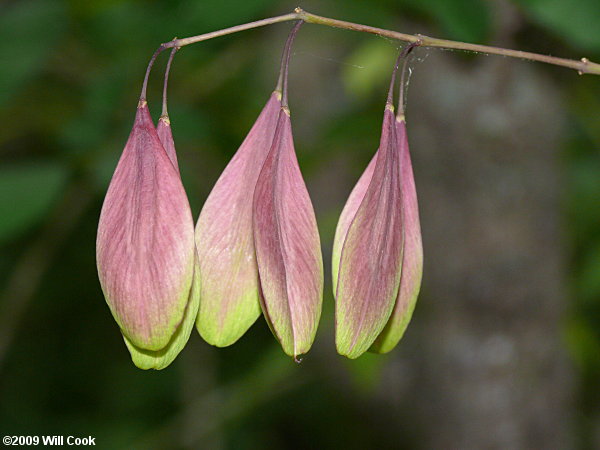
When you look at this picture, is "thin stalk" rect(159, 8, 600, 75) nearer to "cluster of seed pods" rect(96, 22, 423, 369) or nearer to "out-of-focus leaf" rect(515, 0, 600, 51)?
"cluster of seed pods" rect(96, 22, 423, 369)

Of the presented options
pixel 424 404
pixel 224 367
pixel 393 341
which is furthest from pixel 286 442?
pixel 393 341

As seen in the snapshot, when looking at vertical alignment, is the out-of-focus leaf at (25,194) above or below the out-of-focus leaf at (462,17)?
below

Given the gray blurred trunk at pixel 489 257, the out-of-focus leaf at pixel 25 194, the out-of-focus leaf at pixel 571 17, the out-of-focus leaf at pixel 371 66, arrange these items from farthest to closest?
the out-of-focus leaf at pixel 371 66, the gray blurred trunk at pixel 489 257, the out-of-focus leaf at pixel 25 194, the out-of-focus leaf at pixel 571 17

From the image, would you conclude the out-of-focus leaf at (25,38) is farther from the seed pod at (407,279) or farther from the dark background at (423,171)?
the seed pod at (407,279)

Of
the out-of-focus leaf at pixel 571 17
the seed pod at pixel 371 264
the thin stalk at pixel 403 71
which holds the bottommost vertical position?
the seed pod at pixel 371 264

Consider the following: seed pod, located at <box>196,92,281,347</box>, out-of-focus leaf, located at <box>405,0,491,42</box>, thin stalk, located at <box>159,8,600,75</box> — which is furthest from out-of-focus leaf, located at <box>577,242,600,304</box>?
seed pod, located at <box>196,92,281,347</box>

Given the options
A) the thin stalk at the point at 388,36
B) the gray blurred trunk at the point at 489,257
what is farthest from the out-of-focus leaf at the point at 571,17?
the gray blurred trunk at the point at 489,257

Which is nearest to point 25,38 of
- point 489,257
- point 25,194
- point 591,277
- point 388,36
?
point 25,194
